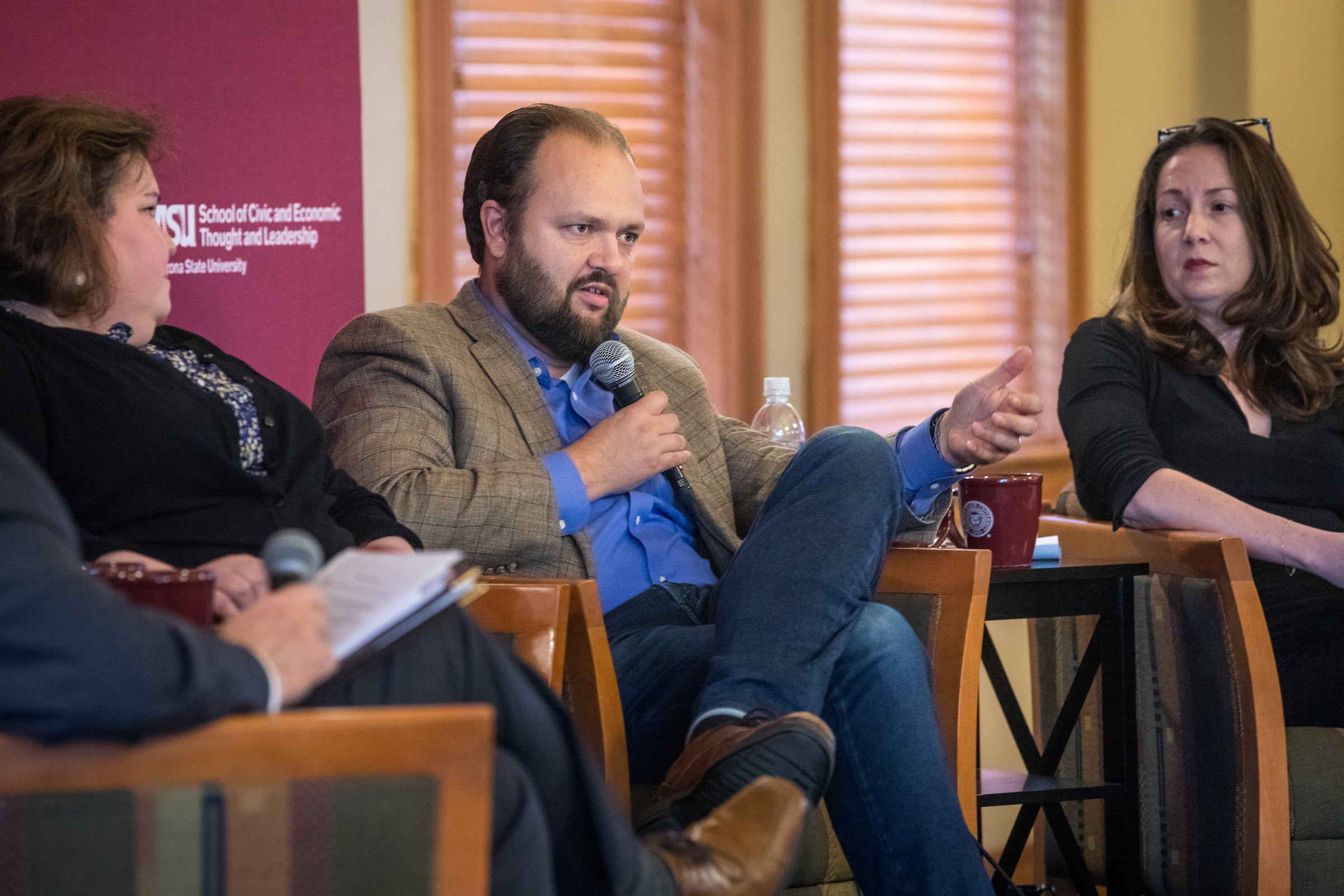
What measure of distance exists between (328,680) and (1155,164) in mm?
2074

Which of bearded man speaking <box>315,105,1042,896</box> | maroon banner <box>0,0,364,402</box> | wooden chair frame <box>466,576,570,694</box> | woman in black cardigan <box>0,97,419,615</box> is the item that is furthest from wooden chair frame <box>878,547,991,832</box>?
maroon banner <box>0,0,364,402</box>

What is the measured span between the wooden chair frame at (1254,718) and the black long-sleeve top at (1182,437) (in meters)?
0.25

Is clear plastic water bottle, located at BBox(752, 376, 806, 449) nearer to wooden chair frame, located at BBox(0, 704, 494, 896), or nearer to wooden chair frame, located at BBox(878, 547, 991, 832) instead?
wooden chair frame, located at BBox(878, 547, 991, 832)

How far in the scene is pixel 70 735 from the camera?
3.10 ft

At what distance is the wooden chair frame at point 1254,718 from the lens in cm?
196

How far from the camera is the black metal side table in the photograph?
2072 millimetres

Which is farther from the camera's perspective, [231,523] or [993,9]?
[993,9]

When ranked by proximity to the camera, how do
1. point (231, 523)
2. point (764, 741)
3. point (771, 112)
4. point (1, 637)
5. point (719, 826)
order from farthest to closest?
point (771, 112)
point (231, 523)
point (764, 741)
point (719, 826)
point (1, 637)

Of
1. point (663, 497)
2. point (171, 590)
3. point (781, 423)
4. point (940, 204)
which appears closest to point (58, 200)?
point (171, 590)

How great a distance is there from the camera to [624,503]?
7.01ft

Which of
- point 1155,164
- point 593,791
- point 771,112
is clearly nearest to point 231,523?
point 593,791

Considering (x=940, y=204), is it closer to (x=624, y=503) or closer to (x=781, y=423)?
(x=781, y=423)

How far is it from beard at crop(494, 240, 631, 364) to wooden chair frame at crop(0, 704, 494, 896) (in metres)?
1.27

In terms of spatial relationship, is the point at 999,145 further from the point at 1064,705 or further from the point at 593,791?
the point at 593,791
